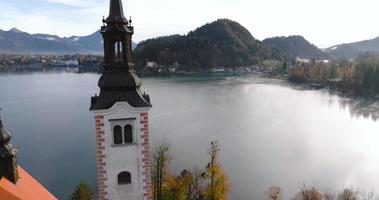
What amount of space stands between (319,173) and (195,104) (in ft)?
124

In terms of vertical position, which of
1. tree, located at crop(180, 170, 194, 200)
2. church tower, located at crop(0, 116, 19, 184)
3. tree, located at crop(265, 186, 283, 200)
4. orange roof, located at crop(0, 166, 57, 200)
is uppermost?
church tower, located at crop(0, 116, 19, 184)

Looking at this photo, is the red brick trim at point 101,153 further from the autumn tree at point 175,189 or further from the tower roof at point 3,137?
the autumn tree at point 175,189

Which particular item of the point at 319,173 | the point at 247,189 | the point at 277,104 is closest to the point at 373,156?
the point at 319,173

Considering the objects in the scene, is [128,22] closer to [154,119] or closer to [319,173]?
[319,173]

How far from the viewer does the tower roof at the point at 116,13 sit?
528 inches

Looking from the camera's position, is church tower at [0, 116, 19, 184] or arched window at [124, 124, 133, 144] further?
arched window at [124, 124, 133, 144]

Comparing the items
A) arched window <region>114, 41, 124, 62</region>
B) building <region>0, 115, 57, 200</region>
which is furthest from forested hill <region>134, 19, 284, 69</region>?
arched window <region>114, 41, 124, 62</region>

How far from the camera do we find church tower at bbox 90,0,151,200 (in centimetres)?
1363

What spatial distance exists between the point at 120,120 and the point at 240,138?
3300cm

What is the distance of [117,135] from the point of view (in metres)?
14.3

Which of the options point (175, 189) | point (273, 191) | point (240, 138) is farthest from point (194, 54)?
point (175, 189)

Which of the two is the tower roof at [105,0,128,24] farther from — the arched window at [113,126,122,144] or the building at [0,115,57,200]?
the building at [0,115,57,200]

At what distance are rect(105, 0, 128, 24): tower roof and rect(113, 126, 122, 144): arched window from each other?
386 cm

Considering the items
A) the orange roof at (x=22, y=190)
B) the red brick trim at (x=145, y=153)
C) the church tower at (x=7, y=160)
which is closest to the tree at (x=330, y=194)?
the red brick trim at (x=145, y=153)
